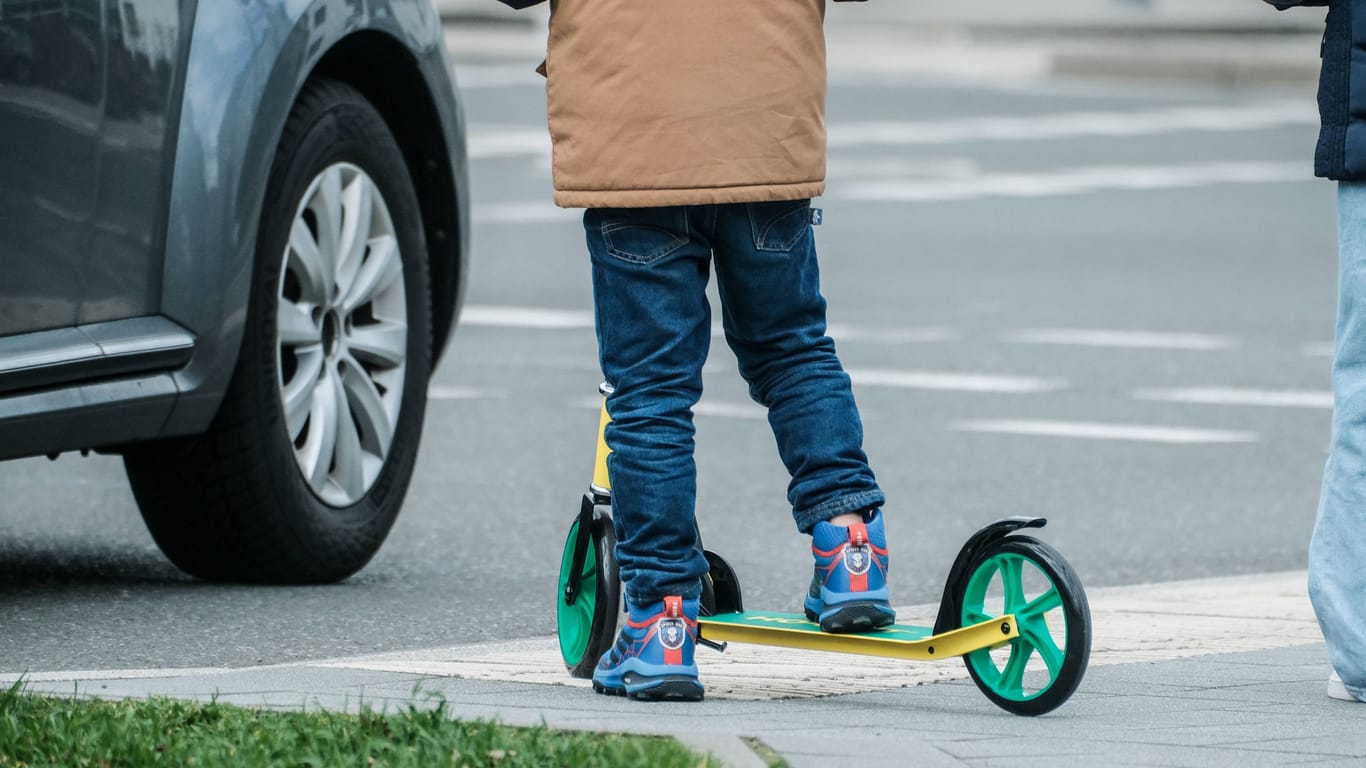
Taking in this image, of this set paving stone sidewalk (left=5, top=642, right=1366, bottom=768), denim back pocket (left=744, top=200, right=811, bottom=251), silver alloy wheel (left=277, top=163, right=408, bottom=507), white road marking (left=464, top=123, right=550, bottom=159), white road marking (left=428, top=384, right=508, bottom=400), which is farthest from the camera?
white road marking (left=464, top=123, right=550, bottom=159)

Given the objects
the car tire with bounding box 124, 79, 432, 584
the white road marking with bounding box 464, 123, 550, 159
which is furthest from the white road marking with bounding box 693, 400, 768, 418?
the white road marking with bounding box 464, 123, 550, 159

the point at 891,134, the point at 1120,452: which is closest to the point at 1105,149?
the point at 891,134

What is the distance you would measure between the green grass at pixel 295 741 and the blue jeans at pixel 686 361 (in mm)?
639

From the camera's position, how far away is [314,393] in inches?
237

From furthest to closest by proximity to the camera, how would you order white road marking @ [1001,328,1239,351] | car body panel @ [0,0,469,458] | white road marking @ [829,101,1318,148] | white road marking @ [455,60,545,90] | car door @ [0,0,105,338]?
white road marking @ [455,60,545,90] < white road marking @ [829,101,1318,148] < white road marking @ [1001,328,1239,351] < car body panel @ [0,0,469,458] < car door @ [0,0,105,338]

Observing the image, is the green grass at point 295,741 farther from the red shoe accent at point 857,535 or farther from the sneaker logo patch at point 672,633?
the red shoe accent at point 857,535

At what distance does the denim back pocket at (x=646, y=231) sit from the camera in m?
4.40

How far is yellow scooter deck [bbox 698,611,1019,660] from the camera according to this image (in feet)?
14.1

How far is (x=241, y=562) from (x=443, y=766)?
8.12ft

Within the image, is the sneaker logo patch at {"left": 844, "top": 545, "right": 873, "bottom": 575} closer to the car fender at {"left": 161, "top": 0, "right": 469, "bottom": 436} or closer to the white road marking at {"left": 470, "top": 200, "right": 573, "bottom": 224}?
the car fender at {"left": 161, "top": 0, "right": 469, "bottom": 436}

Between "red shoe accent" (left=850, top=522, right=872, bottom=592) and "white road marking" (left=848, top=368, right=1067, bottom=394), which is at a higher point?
"red shoe accent" (left=850, top=522, right=872, bottom=592)

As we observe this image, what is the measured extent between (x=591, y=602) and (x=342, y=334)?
1.64 m

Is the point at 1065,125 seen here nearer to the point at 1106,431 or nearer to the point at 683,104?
the point at 1106,431

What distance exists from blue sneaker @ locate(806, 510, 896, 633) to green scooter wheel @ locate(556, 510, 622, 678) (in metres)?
0.37
